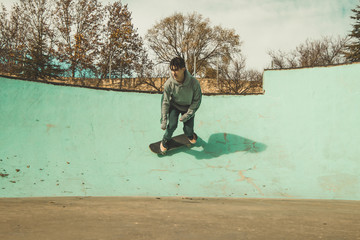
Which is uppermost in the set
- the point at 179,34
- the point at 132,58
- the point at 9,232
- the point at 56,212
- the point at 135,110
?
the point at 179,34

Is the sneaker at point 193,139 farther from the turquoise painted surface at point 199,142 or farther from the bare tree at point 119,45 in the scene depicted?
the bare tree at point 119,45

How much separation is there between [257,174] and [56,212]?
354 centimetres

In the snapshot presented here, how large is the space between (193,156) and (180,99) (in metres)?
1.25

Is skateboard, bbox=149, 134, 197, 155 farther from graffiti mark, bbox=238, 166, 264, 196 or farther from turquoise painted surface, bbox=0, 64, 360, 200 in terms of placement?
graffiti mark, bbox=238, 166, 264, 196

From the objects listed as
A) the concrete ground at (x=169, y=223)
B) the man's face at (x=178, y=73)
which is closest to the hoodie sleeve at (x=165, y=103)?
the man's face at (x=178, y=73)

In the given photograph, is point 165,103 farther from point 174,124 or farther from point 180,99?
point 174,124

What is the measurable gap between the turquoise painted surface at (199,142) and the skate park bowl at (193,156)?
0.07 feet

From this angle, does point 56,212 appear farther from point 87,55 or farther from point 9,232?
point 87,55

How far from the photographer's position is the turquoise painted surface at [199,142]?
4.72m

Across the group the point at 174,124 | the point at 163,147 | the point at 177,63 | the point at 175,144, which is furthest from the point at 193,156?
the point at 177,63

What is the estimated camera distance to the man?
4828mm

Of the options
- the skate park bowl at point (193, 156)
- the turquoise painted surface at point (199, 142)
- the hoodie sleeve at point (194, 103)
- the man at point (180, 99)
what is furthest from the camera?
the hoodie sleeve at point (194, 103)

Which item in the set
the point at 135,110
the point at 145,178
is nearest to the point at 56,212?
the point at 145,178

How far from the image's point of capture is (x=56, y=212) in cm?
279
